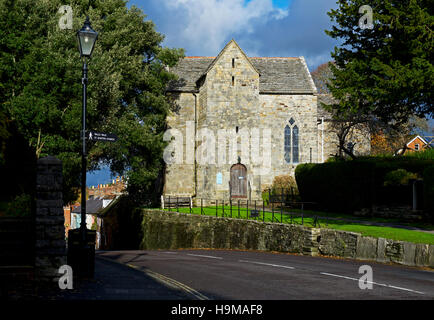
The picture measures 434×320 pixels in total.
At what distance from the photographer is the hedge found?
30.5m

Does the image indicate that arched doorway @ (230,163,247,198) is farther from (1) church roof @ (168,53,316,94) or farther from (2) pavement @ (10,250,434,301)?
(2) pavement @ (10,250,434,301)

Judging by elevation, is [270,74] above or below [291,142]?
above

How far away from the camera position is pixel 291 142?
4769cm

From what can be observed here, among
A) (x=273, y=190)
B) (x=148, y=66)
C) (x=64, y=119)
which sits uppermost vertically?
(x=148, y=66)

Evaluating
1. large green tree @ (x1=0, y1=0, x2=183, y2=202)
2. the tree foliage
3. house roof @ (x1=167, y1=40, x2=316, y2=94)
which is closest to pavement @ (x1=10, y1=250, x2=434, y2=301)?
large green tree @ (x1=0, y1=0, x2=183, y2=202)

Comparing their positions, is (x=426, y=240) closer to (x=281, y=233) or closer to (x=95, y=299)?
(x=281, y=233)

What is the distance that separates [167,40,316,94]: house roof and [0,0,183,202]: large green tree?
2712 millimetres

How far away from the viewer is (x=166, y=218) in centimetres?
3616

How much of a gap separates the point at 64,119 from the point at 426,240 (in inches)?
688

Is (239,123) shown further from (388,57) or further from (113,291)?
(113,291)

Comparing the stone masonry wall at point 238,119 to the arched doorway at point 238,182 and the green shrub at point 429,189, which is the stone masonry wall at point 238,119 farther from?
the green shrub at point 429,189

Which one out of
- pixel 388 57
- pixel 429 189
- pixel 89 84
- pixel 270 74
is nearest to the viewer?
pixel 388 57

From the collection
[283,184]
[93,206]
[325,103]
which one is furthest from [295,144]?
[93,206]
